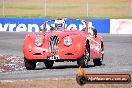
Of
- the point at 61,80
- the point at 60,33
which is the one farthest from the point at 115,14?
the point at 61,80

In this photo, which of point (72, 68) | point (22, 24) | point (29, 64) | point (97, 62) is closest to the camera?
point (29, 64)

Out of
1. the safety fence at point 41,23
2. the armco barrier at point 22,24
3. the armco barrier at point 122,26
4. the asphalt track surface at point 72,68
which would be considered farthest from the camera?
the armco barrier at point 22,24

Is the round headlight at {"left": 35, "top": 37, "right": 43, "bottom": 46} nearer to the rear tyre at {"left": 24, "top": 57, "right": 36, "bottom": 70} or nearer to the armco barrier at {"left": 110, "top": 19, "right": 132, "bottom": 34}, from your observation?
the rear tyre at {"left": 24, "top": 57, "right": 36, "bottom": 70}

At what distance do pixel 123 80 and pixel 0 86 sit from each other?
3381 mm

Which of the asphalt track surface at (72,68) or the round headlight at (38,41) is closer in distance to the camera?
the asphalt track surface at (72,68)

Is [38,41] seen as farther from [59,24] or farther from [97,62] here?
[97,62]

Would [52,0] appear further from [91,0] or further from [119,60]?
[119,60]

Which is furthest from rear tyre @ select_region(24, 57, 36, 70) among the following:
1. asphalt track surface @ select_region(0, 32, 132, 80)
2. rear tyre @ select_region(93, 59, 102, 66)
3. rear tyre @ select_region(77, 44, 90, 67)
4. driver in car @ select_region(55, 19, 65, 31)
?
rear tyre @ select_region(93, 59, 102, 66)

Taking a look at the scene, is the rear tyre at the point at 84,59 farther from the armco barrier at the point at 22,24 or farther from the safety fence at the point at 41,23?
the armco barrier at the point at 22,24

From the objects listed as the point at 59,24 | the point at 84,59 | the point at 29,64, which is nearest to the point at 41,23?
the point at 59,24

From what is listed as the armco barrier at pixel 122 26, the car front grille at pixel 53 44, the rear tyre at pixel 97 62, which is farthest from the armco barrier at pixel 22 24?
the car front grille at pixel 53 44

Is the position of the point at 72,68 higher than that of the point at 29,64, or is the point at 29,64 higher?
the point at 29,64

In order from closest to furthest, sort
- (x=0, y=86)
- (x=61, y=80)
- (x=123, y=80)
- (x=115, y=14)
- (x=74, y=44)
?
(x=123, y=80) < (x=0, y=86) < (x=61, y=80) < (x=74, y=44) < (x=115, y=14)

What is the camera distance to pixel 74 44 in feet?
53.6
